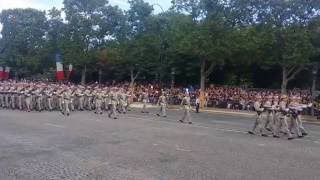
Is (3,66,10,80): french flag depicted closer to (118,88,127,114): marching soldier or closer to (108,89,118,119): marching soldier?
(118,88,127,114): marching soldier

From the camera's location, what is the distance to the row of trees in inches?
1681

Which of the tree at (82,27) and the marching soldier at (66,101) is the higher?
the tree at (82,27)

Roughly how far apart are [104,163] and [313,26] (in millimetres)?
32830

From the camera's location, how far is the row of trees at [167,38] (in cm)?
4269

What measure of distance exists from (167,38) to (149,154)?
38316 mm

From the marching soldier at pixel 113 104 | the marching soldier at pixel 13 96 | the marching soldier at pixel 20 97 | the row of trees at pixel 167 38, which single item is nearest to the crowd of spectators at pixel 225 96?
the row of trees at pixel 167 38

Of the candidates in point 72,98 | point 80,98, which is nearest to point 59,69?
point 80,98

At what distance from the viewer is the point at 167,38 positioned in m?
52.4

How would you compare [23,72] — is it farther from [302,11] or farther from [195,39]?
[302,11]

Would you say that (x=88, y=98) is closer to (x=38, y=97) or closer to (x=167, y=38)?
(x=38, y=97)

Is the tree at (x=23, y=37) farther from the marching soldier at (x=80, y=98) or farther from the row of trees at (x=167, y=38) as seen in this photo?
the marching soldier at (x=80, y=98)

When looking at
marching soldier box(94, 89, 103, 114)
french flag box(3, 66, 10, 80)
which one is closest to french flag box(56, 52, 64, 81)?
french flag box(3, 66, 10, 80)

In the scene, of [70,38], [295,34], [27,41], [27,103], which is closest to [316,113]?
[295,34]

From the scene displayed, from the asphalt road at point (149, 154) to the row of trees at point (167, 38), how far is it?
72.0 feet
